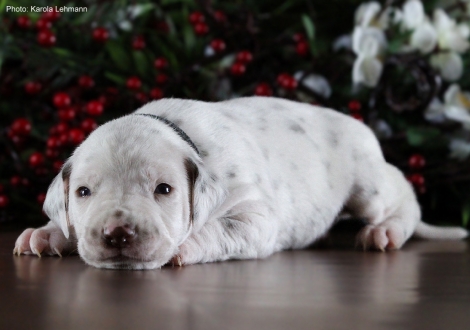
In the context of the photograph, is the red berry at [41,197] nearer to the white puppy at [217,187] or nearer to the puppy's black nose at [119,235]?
the white puppy at [217,187]

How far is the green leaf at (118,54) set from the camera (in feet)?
14.4

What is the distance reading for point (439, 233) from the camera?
3479 mm

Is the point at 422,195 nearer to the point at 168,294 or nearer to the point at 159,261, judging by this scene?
the point at 159,261

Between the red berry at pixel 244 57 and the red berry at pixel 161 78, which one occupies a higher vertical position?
the red berry at pixel 244 57

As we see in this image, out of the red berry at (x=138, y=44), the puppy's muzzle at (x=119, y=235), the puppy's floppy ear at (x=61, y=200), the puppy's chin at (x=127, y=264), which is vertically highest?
the red berry at (x=138, y=44)

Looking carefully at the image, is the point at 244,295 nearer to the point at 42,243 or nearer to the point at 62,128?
the point at 42,243

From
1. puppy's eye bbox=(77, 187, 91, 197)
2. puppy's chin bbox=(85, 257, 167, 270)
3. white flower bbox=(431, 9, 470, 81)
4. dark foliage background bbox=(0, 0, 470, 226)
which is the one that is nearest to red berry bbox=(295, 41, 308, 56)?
dark foliage background bbox=(0, 0, 470, 226)

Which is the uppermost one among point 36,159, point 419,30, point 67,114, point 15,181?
point 419,30

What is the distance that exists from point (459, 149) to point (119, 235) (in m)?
2.51

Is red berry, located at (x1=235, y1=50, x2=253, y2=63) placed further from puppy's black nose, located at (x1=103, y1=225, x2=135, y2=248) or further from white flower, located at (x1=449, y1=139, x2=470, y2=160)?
puppy's black nose, located at (x1=103, y1=225, x2=135, y2=248)

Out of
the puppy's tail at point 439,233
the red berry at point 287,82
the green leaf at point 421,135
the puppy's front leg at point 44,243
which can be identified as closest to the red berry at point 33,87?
the red berry at point 287,82

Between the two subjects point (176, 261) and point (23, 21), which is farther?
point (23, 21)

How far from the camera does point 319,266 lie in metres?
2.41
